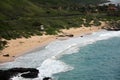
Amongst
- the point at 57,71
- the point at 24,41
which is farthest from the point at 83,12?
the point at 57,71

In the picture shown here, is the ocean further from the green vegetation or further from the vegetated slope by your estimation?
the vegetated slope

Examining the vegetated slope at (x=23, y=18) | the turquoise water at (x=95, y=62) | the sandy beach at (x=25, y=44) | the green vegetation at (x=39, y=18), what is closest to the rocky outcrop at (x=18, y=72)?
the turquoise water at (x=95, y=62)

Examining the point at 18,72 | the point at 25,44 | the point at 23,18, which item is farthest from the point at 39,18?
the point at 18,72

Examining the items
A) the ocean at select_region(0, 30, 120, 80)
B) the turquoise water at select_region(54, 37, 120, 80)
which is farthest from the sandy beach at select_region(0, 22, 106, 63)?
the turquoise water at select_region(54, 37, 120, 80)

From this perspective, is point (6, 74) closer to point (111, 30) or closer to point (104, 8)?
point (111, 30)

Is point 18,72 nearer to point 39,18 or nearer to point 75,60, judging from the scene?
point 75,60

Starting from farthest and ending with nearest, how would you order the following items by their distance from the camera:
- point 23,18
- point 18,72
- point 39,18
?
point 39,18 → point 23,18 → point 18,72
